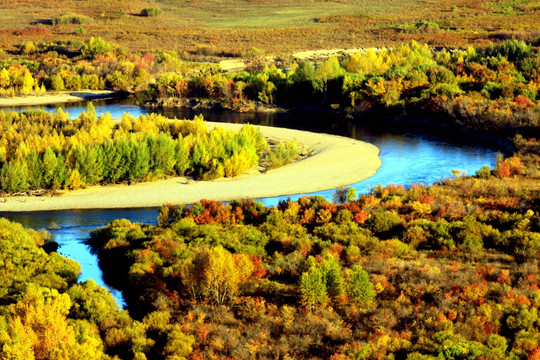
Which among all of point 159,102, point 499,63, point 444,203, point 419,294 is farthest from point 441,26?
point 419,294

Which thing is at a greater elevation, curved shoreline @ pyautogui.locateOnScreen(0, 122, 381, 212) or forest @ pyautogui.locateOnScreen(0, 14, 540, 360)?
forest @ pyautogui.locateOnScreen(0, 14, 540, 360)

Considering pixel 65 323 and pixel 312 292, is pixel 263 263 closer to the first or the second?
pixel 312 292

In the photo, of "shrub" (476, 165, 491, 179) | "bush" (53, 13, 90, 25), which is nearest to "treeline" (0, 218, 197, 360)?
"shrub" (476, 165, 491, 179)

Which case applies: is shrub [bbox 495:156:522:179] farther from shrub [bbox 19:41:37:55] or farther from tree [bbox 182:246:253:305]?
shrub [bbox 19:41:37:55]

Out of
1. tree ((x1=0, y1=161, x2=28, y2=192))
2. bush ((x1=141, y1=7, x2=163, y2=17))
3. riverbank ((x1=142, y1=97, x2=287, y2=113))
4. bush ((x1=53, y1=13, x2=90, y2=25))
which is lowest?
riverbank ((x1=142, y1=97, x2=287, y2=113))

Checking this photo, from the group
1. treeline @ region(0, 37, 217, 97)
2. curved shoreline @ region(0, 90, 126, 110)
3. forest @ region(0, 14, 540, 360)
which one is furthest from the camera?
treeline @ region(0, 37, 217, 97)

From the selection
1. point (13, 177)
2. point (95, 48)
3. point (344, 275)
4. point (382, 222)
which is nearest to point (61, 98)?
point (95, 48)

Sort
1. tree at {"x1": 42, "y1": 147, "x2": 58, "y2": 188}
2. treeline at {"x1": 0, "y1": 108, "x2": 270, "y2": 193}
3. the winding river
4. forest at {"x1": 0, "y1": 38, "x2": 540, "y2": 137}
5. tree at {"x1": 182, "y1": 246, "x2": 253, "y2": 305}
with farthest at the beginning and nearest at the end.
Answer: forest at {"x1": 0, "y1": 38, "x2": 540, "y2": 137}, treeline at {"x1": 0, "y1": 108, "x2": 270, "y2": 193}, tree at {"x1": 42, "y1": 147, "x2": 58, "y2": 188}, the winding river, tree at {"x1": 182, "y1": 246, "x2": 253, "y2": 305}

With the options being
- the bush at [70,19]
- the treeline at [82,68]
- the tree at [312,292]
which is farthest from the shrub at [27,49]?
the tree at [312,292]

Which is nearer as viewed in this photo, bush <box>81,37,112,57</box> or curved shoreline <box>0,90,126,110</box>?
curved shoreline <box>0,90,126,110</box>
